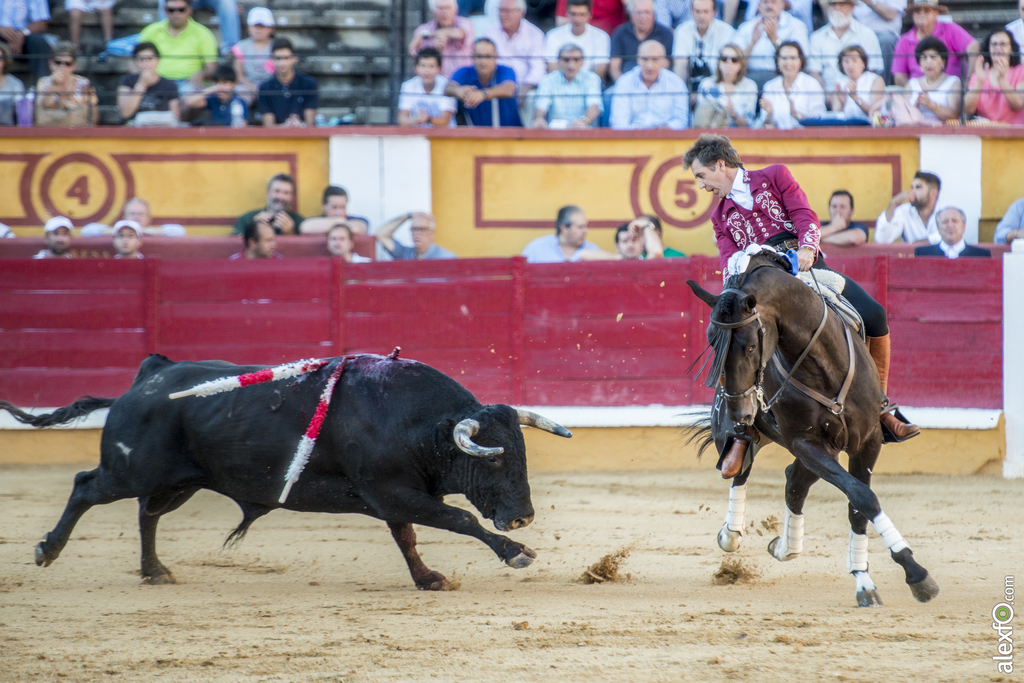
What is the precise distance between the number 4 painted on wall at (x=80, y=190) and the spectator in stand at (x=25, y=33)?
1083mm

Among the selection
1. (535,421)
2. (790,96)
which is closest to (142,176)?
(790,96)

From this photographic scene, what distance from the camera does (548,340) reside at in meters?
6.87

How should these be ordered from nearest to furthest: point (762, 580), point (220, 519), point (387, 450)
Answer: point (387, 450) → point (762, 580) → point (220, 519)

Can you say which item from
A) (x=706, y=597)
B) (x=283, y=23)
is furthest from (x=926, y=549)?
(x=283, y=23)

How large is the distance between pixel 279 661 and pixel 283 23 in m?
7.03

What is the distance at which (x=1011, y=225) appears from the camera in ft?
23.4

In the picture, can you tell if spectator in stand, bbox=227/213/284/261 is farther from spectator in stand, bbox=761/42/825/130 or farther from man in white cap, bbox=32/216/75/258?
spectator in stand, bbox=761/42/825/130

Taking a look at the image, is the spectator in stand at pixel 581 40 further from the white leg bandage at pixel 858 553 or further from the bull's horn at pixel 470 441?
the white leg bandage at pixel 858 553

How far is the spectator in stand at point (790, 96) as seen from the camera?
7512 mm

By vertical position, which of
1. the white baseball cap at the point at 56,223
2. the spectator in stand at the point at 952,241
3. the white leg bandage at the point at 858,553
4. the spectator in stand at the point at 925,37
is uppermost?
the spectator in stand at the point at 925,37

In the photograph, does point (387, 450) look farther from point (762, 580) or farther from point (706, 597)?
point (762, 580)

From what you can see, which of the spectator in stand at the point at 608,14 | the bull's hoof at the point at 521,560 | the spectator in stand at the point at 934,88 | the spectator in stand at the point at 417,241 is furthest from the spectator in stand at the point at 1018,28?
the bull's hoof at the point at 521,560

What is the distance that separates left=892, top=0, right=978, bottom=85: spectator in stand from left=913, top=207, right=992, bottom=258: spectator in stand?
55.0 inches

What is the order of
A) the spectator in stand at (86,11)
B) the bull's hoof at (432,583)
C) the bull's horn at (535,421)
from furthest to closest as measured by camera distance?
the spectator in stand at (86,11), the bull's hoof at (432,583), the bull's horn at (535,421)
